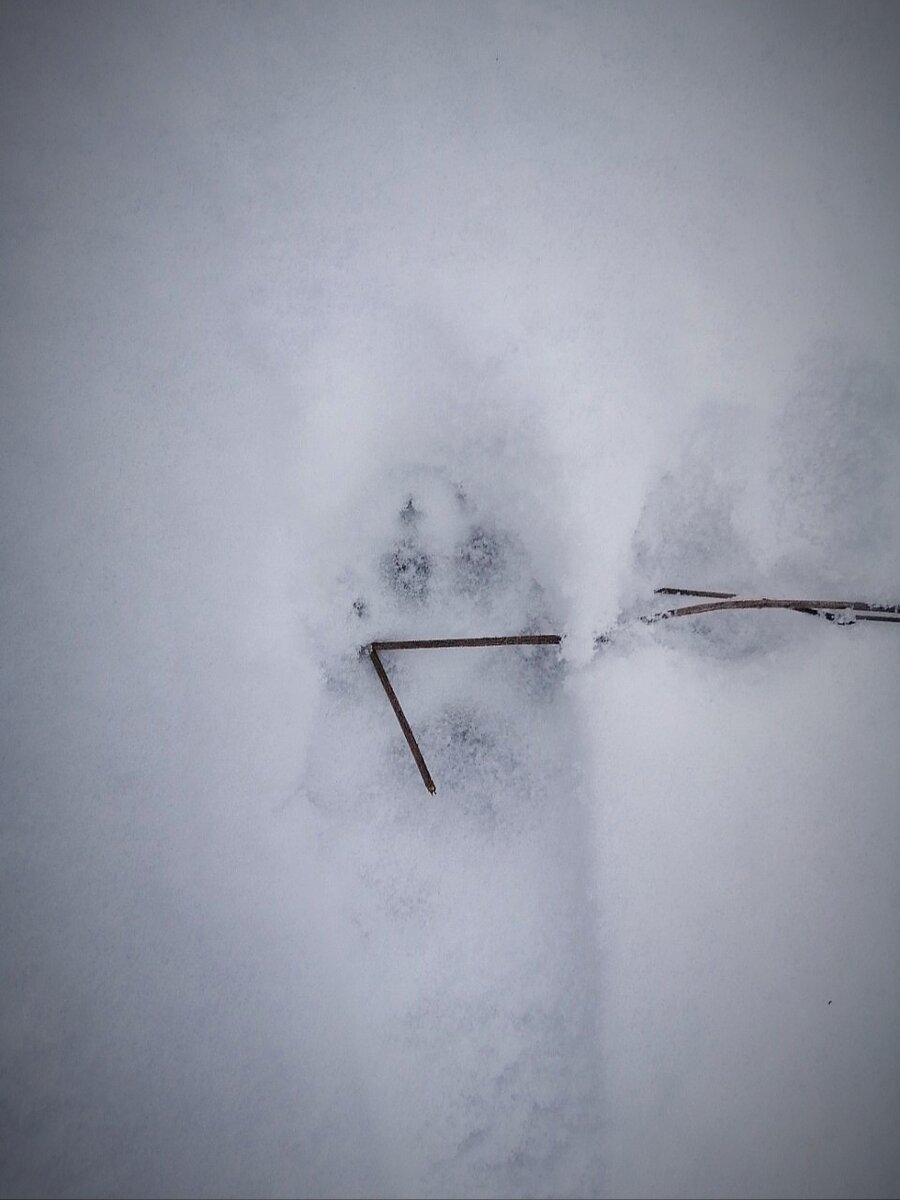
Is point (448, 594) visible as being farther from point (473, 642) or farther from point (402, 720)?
point (402, 720)

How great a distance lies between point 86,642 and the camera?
0.81 metres

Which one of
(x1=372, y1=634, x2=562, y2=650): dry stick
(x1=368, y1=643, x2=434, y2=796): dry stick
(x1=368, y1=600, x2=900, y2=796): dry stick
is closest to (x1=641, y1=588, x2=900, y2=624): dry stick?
(x1=368, y1=600, x2=900, y2=796): dry stick

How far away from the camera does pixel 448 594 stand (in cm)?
86

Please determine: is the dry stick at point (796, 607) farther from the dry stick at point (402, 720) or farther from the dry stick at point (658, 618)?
the dry stick at point (402, 720)

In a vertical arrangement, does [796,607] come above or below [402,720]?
above

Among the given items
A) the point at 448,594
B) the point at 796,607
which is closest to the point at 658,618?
the point at 796,607

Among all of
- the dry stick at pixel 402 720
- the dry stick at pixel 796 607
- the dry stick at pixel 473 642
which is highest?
the dry stick at pixel 796 607

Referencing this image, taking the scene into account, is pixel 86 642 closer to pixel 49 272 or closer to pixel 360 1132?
pixel 49 272

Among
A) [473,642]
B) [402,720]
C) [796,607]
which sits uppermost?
[796,607]

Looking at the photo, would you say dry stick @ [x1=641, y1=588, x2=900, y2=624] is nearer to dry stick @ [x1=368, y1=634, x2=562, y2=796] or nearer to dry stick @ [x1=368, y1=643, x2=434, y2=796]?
dry stick @ [x1=368, y1=634, x2=562, y2=796]

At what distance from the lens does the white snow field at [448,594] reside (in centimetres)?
81

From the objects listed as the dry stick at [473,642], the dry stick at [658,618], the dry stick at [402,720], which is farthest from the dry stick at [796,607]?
the dry stick at [402,720]

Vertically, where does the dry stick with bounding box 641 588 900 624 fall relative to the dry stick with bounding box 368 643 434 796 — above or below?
above

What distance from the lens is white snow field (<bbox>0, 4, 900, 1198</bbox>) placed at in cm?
81
